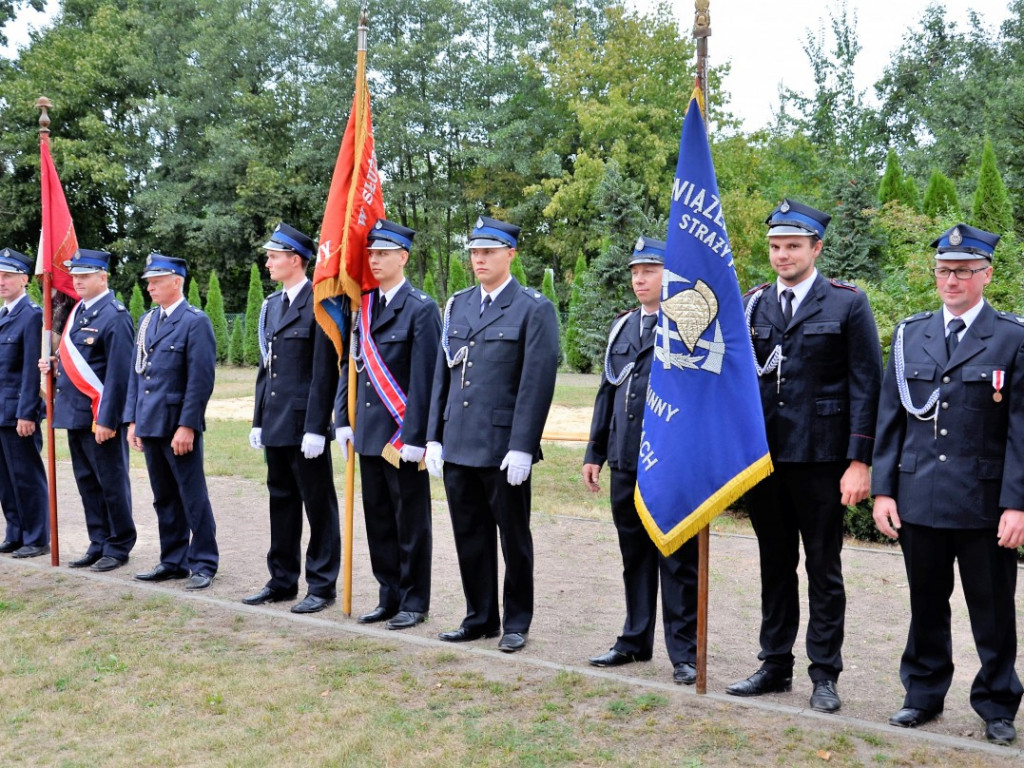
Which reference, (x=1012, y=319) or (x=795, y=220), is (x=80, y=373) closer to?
(x=795, y=220)

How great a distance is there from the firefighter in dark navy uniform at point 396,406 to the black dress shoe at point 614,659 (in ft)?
4.11

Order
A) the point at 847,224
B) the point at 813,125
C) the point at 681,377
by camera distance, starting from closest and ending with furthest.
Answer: the point at 681,377 → the point at 847,224 → the point at 813,125

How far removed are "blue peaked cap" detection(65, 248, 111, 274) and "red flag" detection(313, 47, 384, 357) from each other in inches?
87.2

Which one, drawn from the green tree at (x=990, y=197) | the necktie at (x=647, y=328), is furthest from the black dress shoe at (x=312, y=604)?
the green tree at (x=990, y=197)

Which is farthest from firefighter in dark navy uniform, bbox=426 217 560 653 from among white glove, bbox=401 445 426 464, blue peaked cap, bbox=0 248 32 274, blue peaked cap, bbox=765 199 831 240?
blue peaked cap, bbox=0 248 32 274

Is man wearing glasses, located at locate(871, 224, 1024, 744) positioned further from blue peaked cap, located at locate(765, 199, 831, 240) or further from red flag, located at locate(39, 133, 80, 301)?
red flag, located at locate(39, 133, 80, 301)

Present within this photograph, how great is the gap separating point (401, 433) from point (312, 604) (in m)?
1.26

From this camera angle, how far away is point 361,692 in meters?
5.08

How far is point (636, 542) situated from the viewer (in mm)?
5465

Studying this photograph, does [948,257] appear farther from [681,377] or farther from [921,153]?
[921,153]

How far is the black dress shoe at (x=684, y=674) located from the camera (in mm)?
5121

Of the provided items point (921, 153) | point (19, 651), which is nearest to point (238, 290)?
point (921, 153)

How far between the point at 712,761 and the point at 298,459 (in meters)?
3.36

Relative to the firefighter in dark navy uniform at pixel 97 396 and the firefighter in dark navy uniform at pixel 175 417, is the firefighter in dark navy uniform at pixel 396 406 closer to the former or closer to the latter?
the firefighter in dark navy uniform at pixel 175 417
